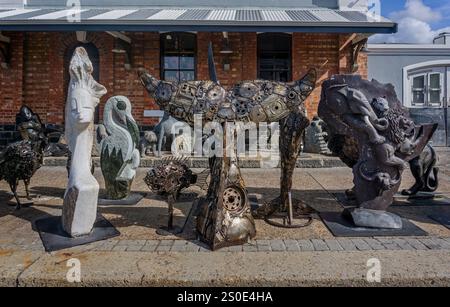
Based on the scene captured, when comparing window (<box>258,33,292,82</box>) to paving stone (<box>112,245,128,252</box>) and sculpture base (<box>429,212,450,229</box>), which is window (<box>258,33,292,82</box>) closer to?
sculpture base (<box>429,212,450,229</box>)

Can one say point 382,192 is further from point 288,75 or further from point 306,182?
point 288,75

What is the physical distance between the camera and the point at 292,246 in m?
3.45

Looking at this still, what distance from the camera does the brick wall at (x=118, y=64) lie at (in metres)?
10.3

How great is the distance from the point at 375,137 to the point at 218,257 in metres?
2.06

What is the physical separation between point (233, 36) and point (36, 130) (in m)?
6.46

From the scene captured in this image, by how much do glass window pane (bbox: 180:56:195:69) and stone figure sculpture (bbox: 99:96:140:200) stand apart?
→ 5.74 meters

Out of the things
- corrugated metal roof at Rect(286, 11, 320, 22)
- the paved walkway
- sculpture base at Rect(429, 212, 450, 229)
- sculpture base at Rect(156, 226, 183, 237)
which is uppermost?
corrugated metal roof at Rect(286, 11, 320, 22)

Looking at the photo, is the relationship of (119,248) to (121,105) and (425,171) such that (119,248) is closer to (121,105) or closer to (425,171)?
(121,105)

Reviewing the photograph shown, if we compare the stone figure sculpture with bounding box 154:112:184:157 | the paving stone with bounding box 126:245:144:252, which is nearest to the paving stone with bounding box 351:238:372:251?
the paving stone with bounding box 126:245:144:252

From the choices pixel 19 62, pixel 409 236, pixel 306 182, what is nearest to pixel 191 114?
pixel 409 236

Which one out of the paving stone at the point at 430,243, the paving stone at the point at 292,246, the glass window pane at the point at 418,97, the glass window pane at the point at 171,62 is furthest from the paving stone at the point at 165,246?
the glass window pane at the point at 418,97

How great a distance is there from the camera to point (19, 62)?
1030 centimetres

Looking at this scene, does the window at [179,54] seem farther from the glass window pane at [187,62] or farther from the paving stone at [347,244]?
the paving stone at [347,244]

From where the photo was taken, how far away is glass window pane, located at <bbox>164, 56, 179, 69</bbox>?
419 inches
